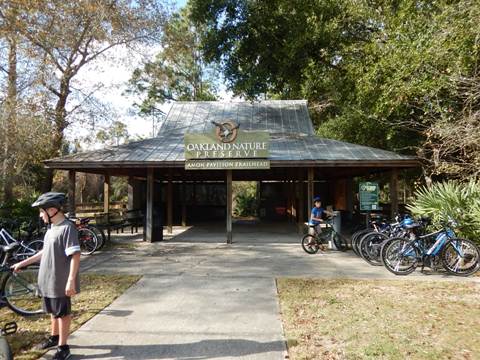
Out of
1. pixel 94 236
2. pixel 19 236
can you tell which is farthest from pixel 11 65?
pixel 94 236

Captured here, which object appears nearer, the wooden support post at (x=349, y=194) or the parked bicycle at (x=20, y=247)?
the parked bicycle at (x=20, y=247)

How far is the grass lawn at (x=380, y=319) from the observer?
417 centimetres

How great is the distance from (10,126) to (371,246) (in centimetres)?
1240

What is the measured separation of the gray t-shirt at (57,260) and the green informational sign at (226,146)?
25.7ft

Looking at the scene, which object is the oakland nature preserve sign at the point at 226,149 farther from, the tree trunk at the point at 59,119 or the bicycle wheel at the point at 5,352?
the bicycle wheel at the point at 5,352

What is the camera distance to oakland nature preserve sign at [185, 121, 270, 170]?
1152 cm

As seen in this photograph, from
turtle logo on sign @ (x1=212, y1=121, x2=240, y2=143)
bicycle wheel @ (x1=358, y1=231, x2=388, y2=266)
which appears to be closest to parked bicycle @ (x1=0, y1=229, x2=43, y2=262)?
turtle logo on sign @ (x1=212, y1=121, x2=240, y2=143)

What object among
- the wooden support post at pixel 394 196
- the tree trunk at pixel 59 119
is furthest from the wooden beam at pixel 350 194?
the tree trunk at pixel 59 119

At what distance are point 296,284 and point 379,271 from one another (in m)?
2.26

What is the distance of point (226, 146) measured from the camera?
11664 mm

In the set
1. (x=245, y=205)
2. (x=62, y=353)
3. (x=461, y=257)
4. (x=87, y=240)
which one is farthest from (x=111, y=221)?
(x=245, y=205)

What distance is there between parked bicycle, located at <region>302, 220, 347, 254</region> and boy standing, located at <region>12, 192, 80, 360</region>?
7.34 metres

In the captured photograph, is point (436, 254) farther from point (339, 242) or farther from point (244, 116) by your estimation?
point (244, 116)

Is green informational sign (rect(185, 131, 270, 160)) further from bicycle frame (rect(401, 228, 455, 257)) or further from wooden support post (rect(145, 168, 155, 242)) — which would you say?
bicycle frame (rect(401, 228, 455, 257))
